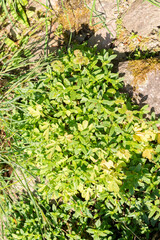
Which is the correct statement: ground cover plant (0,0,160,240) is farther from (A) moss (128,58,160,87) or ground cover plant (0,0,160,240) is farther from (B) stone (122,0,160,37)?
(B) stone (122,0,160,37)

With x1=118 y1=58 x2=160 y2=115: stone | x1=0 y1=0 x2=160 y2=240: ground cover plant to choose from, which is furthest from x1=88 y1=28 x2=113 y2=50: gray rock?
x1=118 y1=58 x2=160 y2=115: stone

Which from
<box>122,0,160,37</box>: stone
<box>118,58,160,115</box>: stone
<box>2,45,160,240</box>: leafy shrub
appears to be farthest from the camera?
<box>122,0,160,37</box>: stone

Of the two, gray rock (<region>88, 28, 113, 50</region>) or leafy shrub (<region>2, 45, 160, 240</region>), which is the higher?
gray rock (<region>88, 28, 113, 50</region>)

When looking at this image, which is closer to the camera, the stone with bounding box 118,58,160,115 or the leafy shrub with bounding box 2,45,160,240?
the leafy shrub with bounding box 2,45,160,240

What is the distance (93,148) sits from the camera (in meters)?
2.29

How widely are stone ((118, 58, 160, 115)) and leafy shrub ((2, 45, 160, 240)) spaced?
0.19m

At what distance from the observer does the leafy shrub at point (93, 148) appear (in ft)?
7.49

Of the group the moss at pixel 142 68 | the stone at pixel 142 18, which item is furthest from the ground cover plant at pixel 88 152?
the stone at pixel 142 18

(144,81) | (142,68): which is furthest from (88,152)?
(142,68)

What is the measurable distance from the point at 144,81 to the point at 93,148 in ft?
3.67

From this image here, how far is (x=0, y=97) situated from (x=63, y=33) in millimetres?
1516

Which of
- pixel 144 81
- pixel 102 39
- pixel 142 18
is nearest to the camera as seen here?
pixel 144 81

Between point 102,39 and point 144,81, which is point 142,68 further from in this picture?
point 102,39

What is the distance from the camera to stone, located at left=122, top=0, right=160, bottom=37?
291cm
